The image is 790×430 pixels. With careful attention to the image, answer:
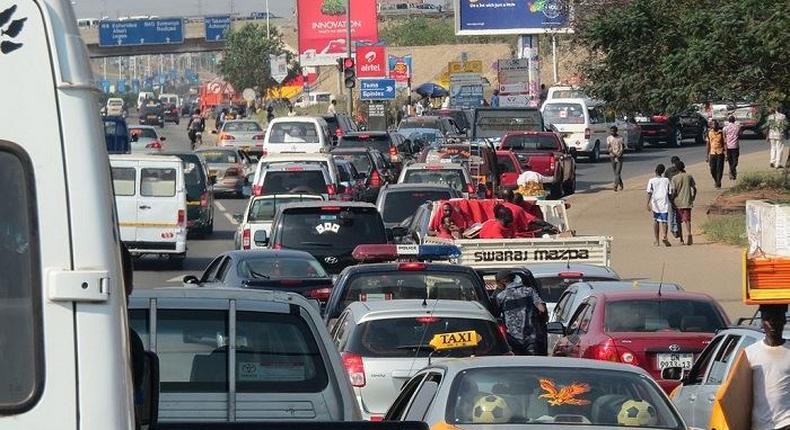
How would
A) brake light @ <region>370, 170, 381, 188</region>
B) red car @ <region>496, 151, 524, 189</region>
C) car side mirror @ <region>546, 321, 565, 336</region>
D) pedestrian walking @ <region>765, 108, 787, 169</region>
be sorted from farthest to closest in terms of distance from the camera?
red car @ <region>496, 151, 524, 189</region>
brake light @ <region>370, 170, 381, 188</region>
pedestrian walking @ <region>765, 108, 787, 169</region>
car side mirror @ <region>546, 321, 565, 336</region>

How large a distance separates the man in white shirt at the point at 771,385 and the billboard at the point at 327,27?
68477 millimetres

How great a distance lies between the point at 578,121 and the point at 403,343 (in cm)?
4333

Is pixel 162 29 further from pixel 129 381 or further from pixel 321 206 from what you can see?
pixel 129 381

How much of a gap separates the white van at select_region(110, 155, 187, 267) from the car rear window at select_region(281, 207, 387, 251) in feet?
22.5

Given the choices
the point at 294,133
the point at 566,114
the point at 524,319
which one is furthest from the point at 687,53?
the point at 566,114

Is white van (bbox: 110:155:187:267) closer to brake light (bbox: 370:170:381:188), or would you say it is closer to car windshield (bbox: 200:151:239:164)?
brake light (bbox: 370:170:381:188)

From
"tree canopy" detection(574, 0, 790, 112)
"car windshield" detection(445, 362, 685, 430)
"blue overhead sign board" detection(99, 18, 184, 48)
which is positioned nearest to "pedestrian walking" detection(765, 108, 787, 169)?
"tree canopy" detection(574, 0, 790, 112)

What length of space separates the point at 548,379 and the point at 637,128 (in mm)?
52732

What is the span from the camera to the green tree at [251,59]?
102 metres

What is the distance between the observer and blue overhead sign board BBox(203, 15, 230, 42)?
107 metres

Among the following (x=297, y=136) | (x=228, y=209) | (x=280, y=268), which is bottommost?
(x=228, y=209)

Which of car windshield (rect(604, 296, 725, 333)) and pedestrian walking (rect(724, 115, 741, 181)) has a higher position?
car windshield (rect(604, 296, 725, 333))

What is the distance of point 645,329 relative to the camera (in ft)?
48.7

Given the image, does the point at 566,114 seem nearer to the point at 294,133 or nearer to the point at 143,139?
the point at 143,139
